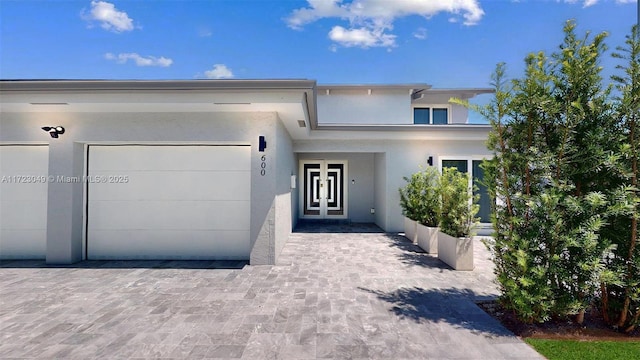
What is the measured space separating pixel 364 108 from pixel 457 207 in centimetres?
856

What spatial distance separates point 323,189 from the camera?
12.5 m

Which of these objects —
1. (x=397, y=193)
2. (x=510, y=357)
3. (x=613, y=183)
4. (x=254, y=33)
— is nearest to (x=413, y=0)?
(x=254, y=33)

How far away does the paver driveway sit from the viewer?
114 inches

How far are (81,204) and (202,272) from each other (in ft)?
11.8

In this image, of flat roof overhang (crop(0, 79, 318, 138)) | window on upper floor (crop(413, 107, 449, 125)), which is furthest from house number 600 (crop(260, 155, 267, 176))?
window on upper floor (crop(413, 107, 449, 125))

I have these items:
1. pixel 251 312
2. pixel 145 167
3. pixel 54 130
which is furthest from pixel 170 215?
pixel 251 312

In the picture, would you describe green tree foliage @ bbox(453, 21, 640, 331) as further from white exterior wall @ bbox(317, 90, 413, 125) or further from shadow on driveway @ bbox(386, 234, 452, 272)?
white exterior wall @ bbox(317, 90, 413, 125)

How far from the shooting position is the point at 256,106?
5477 millimetres

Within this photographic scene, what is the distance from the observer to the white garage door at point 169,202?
21.0ft

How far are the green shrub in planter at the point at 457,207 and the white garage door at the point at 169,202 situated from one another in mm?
4939

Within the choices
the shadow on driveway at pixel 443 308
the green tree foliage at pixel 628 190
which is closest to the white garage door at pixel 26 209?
the shadow on driveway at pixel 443 308

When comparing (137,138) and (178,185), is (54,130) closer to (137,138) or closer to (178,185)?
(137,138)

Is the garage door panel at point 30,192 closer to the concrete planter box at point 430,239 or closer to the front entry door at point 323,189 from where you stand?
the front entry door at point 323,189

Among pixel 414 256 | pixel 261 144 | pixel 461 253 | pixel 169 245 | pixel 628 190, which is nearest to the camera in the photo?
pixel 628 190
